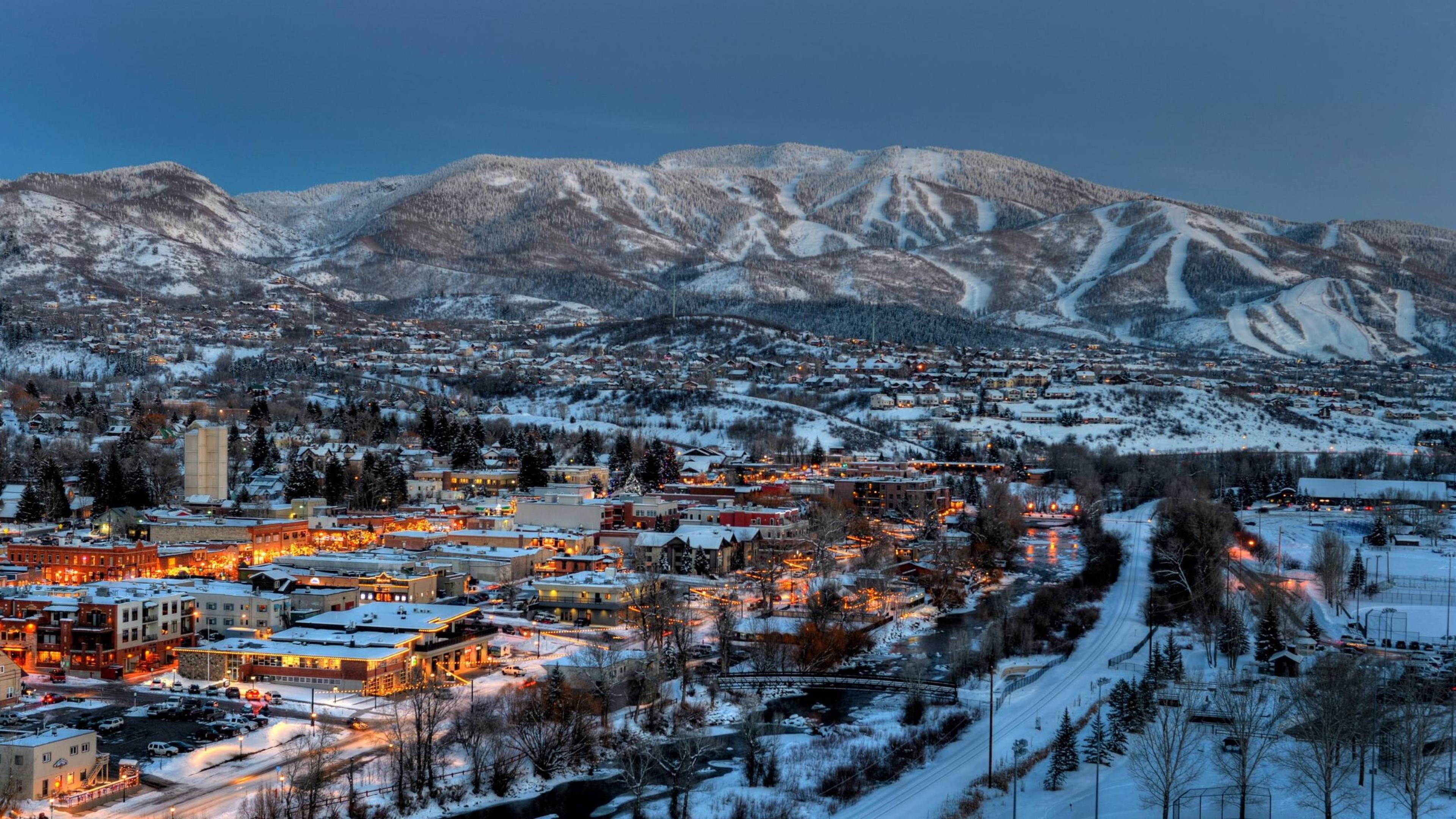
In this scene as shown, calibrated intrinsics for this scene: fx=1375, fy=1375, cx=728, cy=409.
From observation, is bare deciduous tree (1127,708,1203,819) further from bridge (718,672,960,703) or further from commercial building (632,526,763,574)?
commercial building (632,526,763,574)

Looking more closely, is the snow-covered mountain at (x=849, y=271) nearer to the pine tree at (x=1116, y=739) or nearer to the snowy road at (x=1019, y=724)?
the snowy road at (x=1019, y=724)

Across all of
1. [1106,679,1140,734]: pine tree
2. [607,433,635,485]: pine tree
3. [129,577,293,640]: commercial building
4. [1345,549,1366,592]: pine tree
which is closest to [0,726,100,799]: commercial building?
[129,577,293,640]: commercial building

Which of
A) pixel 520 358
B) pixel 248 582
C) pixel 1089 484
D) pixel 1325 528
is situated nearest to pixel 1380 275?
pixel 520 358

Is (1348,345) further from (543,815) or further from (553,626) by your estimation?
(543,815)

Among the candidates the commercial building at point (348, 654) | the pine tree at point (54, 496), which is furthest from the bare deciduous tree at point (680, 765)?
the pine tree at point (54, 496)

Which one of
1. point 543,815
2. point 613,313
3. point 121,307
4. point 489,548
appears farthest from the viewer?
point 613,313

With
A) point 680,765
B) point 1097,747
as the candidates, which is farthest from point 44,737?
point 1097,747
